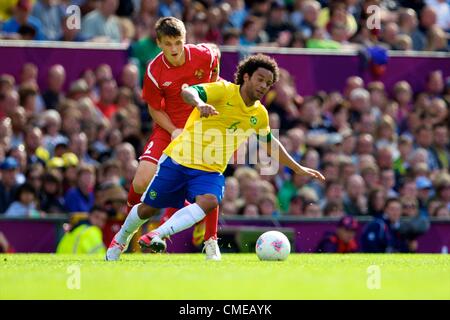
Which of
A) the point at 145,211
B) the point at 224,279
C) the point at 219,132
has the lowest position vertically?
the point at 224,279

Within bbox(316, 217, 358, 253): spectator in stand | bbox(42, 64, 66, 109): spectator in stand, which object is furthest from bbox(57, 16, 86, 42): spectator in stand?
bbox(316, 217, 358, 253): spectator in stand

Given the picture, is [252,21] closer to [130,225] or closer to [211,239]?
[211,239]

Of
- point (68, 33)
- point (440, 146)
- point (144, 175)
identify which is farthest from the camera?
point (440, 146)

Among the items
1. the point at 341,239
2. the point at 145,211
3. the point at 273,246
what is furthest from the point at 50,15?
the point at 273,246

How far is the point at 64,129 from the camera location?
18.5 m

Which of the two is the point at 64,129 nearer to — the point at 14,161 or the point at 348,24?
the point at 14,161

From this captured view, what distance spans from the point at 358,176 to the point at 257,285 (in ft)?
32.3

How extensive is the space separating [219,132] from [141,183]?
5.04 feet

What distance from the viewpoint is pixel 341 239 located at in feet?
56.2

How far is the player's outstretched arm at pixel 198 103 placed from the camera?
36.1 feet

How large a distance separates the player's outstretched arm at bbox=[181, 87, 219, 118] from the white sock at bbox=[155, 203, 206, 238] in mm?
1067

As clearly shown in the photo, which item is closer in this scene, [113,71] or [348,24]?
[113,71]

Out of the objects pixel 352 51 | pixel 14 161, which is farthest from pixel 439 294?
pixel 352 51

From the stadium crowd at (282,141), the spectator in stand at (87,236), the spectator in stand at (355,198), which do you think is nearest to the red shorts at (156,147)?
the spectator in stand at (87,236)
